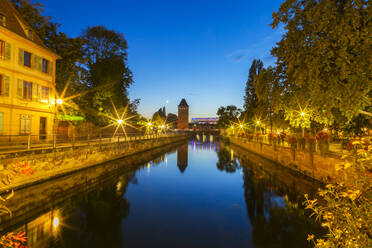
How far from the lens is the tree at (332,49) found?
7.38 metres

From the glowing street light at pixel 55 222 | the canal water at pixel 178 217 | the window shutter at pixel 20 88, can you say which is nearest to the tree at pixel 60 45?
the window shutter at pixel 20 88

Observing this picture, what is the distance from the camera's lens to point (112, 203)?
1109 cm

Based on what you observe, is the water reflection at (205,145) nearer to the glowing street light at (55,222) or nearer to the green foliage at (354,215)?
the glowing street light at (55,222)

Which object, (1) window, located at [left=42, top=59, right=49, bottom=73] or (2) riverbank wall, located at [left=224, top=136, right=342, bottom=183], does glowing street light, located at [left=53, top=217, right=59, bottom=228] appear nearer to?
(2) riverbank wall, located at [left=224, top=136, right=342, bottom=183]

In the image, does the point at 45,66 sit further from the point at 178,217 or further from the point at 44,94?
the point at 178,217

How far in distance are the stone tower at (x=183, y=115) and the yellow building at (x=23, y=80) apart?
15577 cm

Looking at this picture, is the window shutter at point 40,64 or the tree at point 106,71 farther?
the tree at point 106,71

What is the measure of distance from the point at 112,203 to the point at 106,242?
13.1 ft

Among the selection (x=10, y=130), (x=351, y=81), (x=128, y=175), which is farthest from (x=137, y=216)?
(x=10, y=130)

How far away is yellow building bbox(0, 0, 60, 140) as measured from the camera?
51.0ft

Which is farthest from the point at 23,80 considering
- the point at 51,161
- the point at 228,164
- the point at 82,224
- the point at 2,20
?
the point at 228,164

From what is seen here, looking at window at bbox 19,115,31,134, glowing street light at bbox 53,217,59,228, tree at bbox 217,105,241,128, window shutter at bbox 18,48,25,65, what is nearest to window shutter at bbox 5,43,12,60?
window shutter at bbox 18,48,25,65

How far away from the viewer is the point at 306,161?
15.3 m

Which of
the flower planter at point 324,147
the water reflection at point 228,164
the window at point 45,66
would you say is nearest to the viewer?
the flower planter at point 324,147
